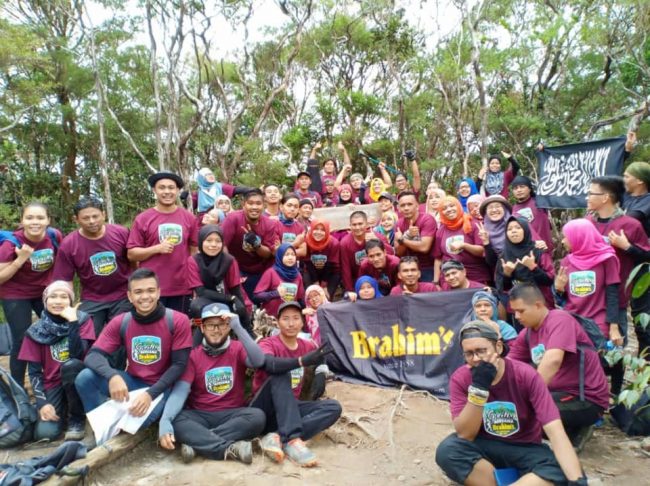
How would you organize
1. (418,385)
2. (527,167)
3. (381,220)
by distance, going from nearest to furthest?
(418,385)
(381,220)
(527,167)

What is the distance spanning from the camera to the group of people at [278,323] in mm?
3092

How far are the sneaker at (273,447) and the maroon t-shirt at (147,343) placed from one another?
3.06 feet

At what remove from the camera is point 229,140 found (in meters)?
14.1

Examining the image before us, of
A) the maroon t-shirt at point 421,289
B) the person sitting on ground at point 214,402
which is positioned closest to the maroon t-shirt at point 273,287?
the maroon t-shirt at point 421,289

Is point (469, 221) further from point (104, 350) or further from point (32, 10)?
point (32, 10)

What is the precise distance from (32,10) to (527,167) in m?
15.1

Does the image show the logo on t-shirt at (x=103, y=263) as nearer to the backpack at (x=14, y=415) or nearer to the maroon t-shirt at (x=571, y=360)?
the backpack at (x=14, y=415)

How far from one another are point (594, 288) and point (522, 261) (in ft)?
2.27

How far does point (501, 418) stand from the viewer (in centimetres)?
307

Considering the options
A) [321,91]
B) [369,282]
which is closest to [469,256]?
[369,282]

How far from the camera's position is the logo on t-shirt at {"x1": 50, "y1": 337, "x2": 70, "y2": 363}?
4.08 metres

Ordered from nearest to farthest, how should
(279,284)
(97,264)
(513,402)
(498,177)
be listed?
(513,402) < (97,264) < (279,284) < (498,177)

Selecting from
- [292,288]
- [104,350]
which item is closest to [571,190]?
[292,288]

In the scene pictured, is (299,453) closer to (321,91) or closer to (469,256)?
(469,256)
